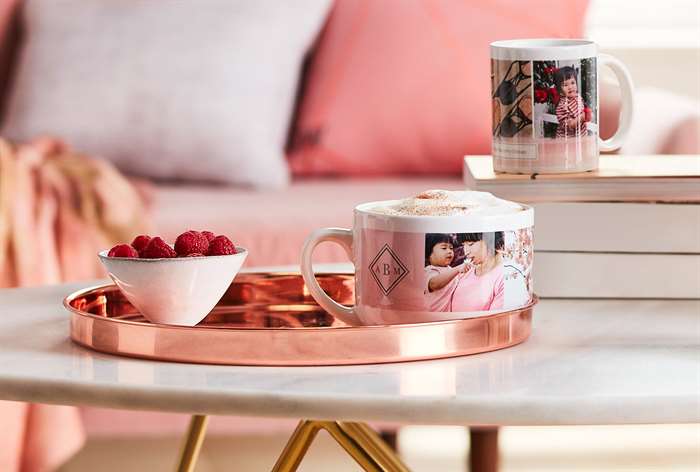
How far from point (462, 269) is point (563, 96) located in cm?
24

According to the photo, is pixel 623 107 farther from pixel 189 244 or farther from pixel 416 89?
pixel 416 89

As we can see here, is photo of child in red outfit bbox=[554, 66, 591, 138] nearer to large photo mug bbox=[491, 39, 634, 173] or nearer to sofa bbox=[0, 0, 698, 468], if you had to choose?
large photo mug bbox=[491, 39, 634, 173]

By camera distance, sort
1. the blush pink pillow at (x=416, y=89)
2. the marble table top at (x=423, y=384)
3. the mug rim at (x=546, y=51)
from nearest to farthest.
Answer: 1. the marble table top at (x=423, y=384)
2. the mug rim at (x=546, y=51)
3. the blush pink pillow at (x=416, y=89)

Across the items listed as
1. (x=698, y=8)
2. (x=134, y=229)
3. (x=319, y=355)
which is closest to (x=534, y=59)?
(x=319, y=355)

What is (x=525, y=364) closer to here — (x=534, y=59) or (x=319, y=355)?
(x=319, y=355)

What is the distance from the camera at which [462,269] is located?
0.78m

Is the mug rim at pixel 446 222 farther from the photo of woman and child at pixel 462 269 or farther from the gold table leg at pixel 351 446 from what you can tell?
the gold table leg at pixel 351 446

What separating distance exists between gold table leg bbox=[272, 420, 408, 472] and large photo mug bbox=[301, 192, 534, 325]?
0.28 feet

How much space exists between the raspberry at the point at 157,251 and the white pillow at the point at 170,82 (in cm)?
134

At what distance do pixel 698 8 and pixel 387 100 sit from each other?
1001 mm

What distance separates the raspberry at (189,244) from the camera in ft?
2.74

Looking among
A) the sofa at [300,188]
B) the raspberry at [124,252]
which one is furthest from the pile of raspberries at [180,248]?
the sofa at [300,188]

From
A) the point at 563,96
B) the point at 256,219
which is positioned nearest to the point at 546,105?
the point at 563,96

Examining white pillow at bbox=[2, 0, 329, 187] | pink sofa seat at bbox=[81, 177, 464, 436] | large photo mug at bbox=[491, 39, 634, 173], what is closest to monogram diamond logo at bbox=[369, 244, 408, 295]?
large photo mug at bbox=[491, 39, 634, 173]
